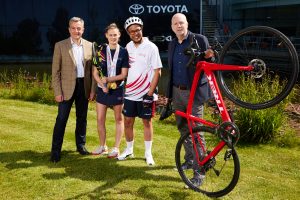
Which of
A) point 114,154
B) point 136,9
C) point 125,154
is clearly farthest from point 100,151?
point 136,9

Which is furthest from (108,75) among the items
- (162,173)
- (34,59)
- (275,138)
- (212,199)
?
(34,59)

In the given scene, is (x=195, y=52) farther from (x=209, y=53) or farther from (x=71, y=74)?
(x=71, y=74)

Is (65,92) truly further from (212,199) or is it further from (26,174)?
(212,199)

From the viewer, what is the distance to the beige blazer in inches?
227

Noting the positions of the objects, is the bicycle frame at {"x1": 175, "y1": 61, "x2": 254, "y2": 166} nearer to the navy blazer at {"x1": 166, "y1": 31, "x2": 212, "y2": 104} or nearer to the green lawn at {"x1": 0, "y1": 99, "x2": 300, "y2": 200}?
the navy blazer at {"x1": 166, "y1": 31, "x2": 212, "y2": 104}

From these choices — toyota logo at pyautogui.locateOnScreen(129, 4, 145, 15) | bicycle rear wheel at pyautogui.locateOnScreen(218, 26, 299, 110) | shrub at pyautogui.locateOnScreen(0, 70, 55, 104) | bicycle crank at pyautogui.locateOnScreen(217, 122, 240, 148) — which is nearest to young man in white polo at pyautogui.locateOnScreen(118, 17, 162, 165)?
bicycle rear wheel at pyautogui.locateOnScreen(218, 26, 299, 110)

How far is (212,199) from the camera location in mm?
4793

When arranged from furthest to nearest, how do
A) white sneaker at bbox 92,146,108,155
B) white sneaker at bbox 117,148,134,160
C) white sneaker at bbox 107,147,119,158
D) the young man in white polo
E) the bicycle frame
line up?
white sneaker at bbox 92,146,108,155, white sneaker at bbox 107,147,119,158, white sneaker at bbox 117,148,134,160, the young man in white polo, the bicycle frame

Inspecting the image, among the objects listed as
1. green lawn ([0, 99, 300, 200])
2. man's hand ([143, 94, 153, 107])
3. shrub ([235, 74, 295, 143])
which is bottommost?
green lawn ([0, 99, 300, 200])

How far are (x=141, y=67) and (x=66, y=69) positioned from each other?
45.6 inches

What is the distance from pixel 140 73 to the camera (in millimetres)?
5574

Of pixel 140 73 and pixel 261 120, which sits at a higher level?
pixel 140 73

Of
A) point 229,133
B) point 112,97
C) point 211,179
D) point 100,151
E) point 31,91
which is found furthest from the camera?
point 31,91

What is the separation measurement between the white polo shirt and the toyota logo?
2363cm
